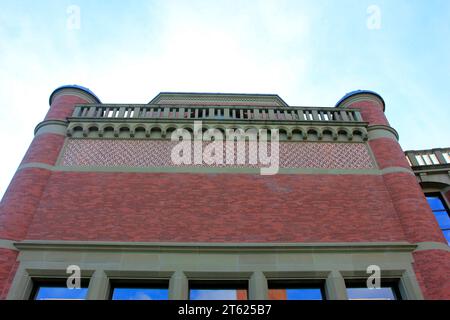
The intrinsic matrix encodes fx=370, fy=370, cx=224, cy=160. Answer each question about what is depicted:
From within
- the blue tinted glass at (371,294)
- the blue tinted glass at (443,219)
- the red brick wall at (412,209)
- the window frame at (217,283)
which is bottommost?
the blue tinted glass at (371,294)

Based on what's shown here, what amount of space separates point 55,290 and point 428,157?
1208 cm

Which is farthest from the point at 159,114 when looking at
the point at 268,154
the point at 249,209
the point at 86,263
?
the point at 86,263

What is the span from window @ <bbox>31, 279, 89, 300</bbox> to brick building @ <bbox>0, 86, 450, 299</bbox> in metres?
0.04

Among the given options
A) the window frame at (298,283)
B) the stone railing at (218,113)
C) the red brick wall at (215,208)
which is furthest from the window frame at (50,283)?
the stone railing at (218,113)

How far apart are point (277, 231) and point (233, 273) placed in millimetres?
1495

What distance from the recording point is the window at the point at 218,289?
26.3 ft

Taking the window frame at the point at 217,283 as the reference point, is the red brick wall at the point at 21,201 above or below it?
above

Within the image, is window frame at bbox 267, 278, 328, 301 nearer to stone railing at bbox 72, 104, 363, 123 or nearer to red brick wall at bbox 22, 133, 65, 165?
stone railing at bbox 72, 104, 363, 123

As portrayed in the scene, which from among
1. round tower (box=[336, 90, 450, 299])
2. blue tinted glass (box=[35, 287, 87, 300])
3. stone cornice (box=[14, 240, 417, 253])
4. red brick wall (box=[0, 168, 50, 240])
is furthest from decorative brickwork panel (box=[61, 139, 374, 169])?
blue tinted glass (box=[35, 287, 87, 300])

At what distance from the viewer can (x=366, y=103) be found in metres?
12.4

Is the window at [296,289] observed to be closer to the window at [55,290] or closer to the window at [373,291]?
the window at [373,291]

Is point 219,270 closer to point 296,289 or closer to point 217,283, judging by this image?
point 217,283

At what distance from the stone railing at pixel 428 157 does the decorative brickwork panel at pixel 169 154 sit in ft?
8.98

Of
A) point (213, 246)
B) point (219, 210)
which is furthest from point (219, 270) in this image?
point (219, 210)
